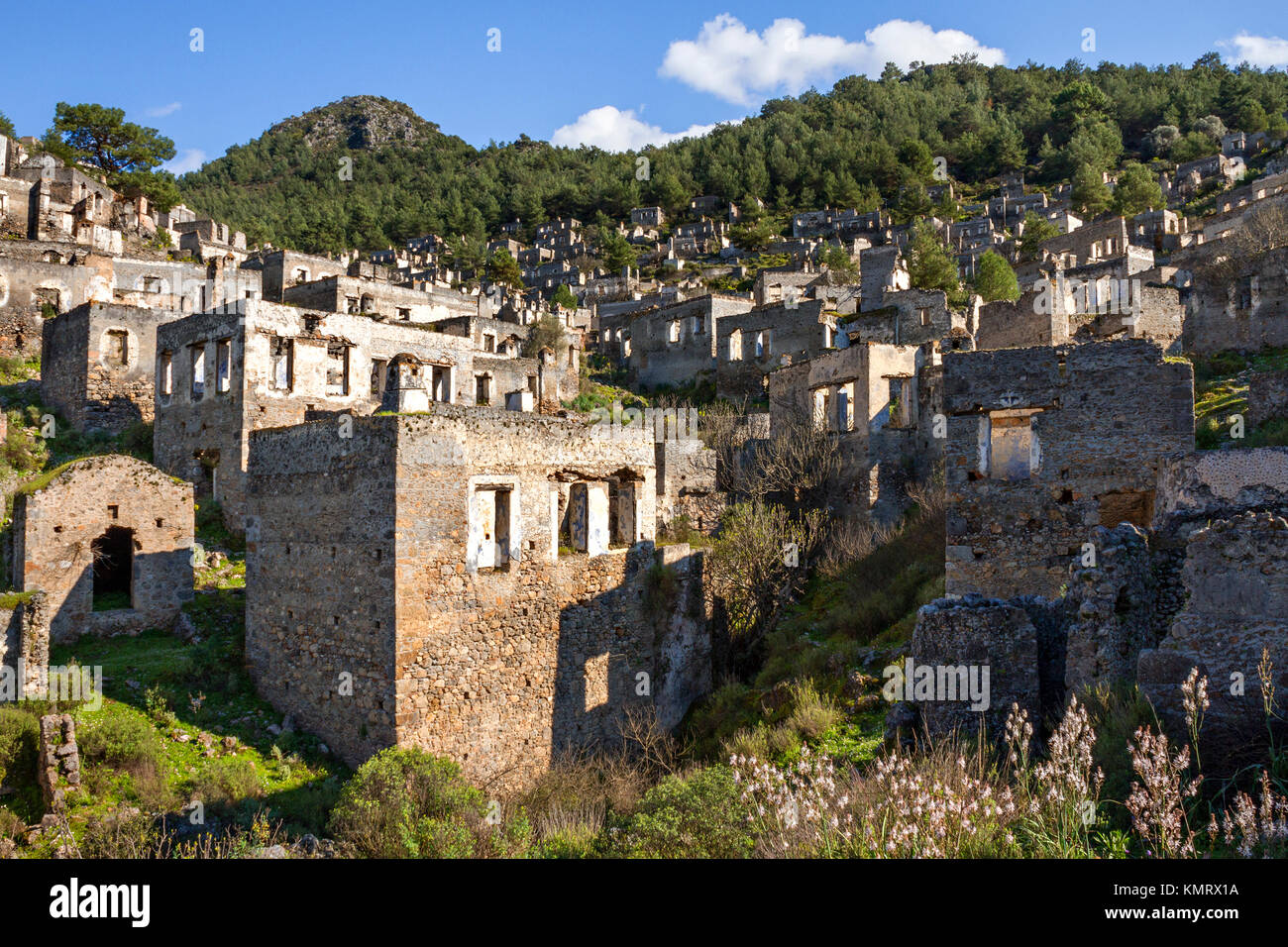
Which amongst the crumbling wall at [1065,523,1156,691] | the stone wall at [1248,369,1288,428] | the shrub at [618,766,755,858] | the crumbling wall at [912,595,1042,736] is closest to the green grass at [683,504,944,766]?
the crumbling wall at [912,595,1042,736]

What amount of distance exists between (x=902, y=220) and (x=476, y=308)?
49187mm

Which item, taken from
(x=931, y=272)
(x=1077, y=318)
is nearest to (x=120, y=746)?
(x=1077, y=318)

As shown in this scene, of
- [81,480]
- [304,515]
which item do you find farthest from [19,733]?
[81,480]

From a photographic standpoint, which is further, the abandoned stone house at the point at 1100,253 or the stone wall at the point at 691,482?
the abandoned stone house at the point at 1100,253

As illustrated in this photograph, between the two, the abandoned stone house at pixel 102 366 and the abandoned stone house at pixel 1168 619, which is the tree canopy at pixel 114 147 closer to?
the abandoned stone house at pixel 102 366

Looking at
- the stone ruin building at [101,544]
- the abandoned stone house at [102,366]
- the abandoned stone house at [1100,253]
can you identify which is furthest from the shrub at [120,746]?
the abandoned stone house at [1100,253]

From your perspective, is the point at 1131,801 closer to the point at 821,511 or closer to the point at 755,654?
the point at 755,654

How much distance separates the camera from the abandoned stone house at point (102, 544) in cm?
1562

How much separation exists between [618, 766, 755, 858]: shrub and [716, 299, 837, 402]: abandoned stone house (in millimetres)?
25495

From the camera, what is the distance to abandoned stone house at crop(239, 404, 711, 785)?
12.4 meters

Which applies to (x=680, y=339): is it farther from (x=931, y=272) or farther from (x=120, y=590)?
(x=120, y=590)

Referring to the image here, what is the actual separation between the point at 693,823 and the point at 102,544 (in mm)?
15165

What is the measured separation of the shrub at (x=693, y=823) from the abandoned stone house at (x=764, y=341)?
25495mm

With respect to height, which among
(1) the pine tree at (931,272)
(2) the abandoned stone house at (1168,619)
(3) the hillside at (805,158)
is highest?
(3) the hillside at (805,158)
